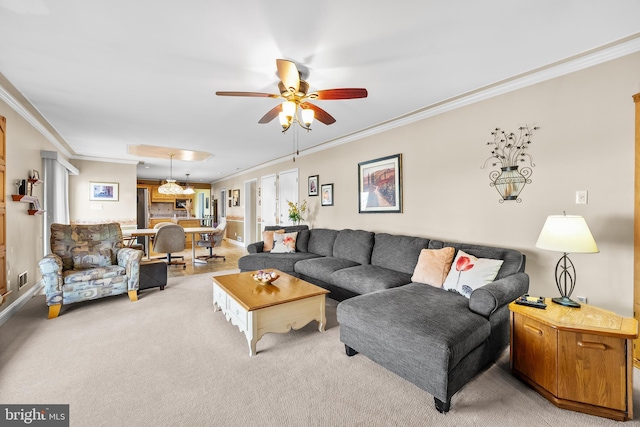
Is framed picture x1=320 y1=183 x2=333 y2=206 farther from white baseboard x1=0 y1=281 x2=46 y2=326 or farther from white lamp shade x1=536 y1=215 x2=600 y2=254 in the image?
white baseboard x1=0 y1=281 x2=46 y2=326

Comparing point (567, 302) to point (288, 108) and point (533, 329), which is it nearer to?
point (533, 329)

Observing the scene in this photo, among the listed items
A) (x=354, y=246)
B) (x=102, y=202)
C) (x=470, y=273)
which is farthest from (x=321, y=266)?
(x=102, y=202)

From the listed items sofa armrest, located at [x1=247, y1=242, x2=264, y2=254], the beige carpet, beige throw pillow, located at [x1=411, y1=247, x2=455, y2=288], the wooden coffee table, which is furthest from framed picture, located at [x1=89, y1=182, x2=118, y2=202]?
beige throw pillow, located at [x1=411, y1=247, x2=455, y2=288]

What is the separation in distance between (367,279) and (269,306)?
1.16 m

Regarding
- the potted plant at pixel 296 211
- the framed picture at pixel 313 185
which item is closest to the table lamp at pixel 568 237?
the framed picture at pixel 313 185

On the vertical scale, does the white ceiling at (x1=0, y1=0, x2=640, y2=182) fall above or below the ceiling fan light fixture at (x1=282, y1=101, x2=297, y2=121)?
above

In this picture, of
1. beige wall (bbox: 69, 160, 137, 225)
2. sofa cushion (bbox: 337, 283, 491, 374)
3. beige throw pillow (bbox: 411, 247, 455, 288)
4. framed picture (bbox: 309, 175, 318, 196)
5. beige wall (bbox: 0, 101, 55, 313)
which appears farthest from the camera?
beige wall (bbox: 69, 160, 137, 225)

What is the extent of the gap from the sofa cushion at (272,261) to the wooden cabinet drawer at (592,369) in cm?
301

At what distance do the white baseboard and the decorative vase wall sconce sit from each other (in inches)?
204

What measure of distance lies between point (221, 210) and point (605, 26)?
1024 centimetres

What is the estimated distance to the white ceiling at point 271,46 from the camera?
169 cm

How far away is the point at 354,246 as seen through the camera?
3.89m

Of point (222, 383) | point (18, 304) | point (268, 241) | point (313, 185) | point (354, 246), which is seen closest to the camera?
point (222, 383)

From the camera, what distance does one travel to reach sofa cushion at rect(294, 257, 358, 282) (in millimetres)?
3447
